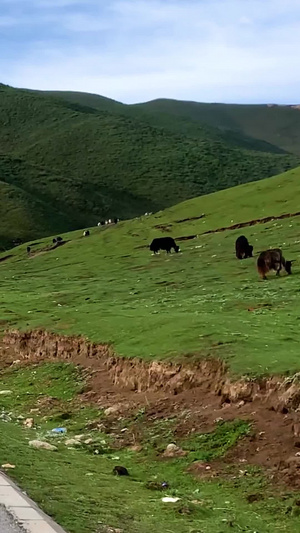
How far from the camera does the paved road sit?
8.20 m

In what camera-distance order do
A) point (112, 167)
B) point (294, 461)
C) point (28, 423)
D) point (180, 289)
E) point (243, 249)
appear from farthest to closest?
point (112, 167)
point (243, 249)
point (180, 289)
point (28, 423)
point (294, 461)

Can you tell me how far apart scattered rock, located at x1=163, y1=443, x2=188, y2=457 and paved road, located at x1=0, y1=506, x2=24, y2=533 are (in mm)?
6502

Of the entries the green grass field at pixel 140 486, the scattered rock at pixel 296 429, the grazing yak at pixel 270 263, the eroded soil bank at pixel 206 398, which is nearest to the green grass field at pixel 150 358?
the green grass field at pixel 140 486

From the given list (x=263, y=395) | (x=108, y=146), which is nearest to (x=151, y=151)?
(x=108, y=146)

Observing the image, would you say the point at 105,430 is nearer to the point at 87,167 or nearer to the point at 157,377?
the point at 157,377

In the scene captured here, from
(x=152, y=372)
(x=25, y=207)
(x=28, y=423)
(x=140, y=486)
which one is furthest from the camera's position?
(x=25, y=207)

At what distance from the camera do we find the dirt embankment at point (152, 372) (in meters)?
15.5

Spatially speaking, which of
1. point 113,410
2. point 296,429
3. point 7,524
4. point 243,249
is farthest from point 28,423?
point 243,249

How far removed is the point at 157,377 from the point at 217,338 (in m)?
1.84

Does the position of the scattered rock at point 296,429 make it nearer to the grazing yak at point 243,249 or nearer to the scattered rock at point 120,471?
the scattered rock at point 120,471

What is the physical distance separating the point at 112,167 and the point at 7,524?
166 meters

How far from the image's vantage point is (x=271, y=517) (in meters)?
11.8

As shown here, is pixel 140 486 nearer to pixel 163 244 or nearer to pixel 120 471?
pixel 120 471

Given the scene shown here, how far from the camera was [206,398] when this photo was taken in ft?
55.9
